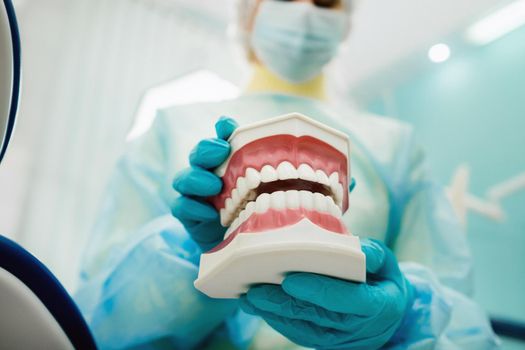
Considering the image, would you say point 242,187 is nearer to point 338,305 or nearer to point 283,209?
point 283,209

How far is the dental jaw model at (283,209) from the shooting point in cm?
50

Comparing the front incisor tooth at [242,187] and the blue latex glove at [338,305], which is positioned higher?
the front incisor tooth at [242,187]

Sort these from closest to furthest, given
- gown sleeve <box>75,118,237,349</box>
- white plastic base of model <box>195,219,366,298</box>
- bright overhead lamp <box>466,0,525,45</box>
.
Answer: white plastic base of model <box>195,219,366,298</box> → gown sleeve <box>75,118,237,349</box> → bright overhead lamp <box>466,0,525,45</box>

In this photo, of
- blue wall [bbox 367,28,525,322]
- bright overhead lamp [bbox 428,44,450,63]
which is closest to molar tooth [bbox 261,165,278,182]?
blue wall [bbox 367,28,525,322]

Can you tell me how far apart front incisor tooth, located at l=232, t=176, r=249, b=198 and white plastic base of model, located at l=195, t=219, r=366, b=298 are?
75mm

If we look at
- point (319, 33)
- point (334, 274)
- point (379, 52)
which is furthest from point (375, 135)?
point (379, 52)

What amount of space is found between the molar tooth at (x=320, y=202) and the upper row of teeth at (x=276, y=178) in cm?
2

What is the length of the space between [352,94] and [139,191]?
191 centimetres

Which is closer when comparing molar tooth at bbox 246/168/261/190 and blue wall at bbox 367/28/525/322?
molar tooth at bbox 246/168/261/190

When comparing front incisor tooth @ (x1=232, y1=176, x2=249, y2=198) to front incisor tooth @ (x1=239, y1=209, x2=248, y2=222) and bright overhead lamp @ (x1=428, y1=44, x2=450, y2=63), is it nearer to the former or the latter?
front incisor tooth @ (x1=239, y1=209, x2=248, y2=222)

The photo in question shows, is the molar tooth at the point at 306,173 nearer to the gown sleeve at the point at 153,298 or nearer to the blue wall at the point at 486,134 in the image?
the gown sleeve at the point at 153,298

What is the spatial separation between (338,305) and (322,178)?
0.15m

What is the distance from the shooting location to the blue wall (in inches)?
73.3

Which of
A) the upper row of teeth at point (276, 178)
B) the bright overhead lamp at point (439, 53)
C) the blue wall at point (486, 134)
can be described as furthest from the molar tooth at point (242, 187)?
the bright overhead lamp at point (439, 53)
